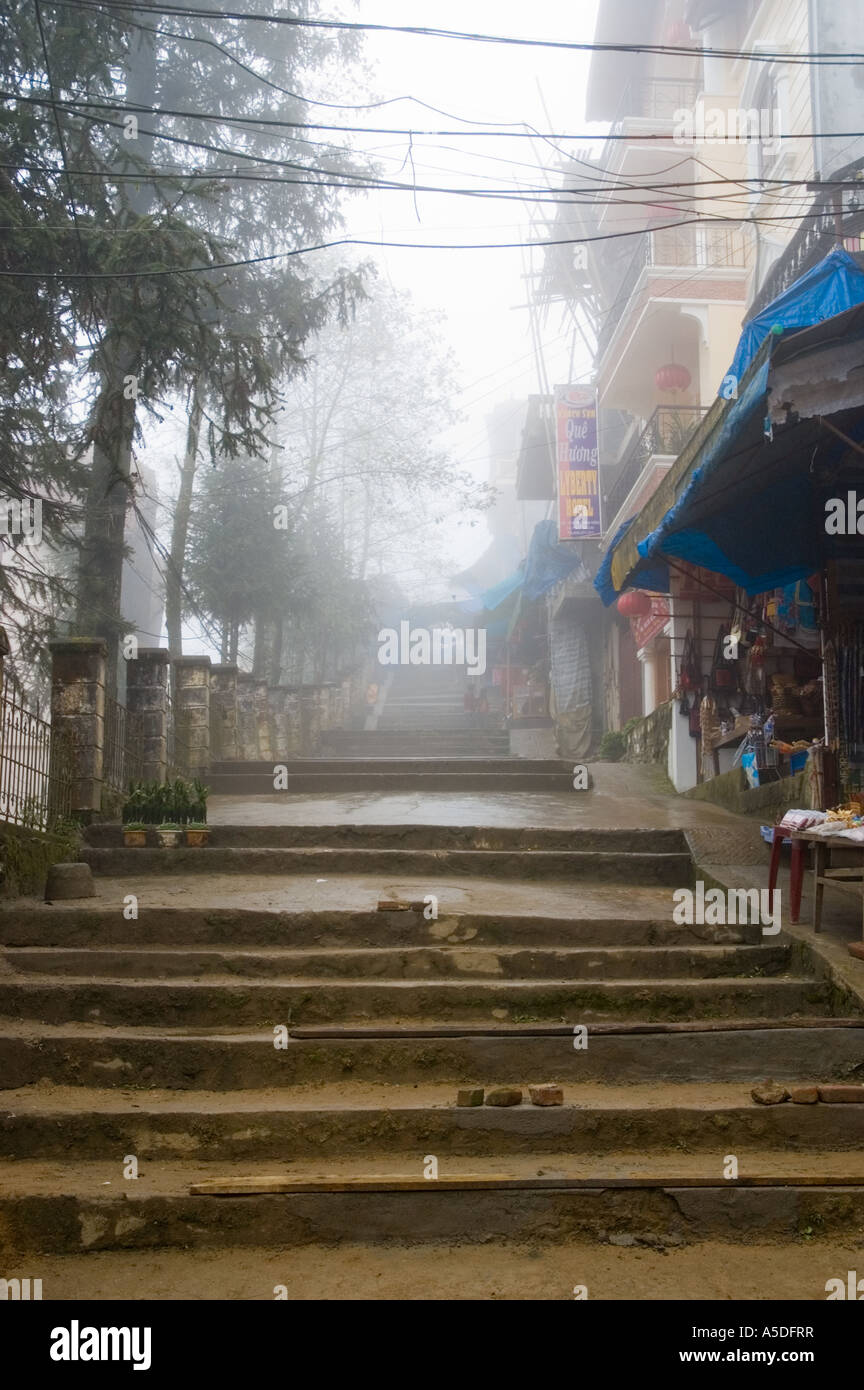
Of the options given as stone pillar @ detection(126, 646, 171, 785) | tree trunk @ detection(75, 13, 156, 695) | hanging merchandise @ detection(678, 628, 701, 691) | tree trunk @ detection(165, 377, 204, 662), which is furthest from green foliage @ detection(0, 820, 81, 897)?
tree trunk @ detection(165, 377, 204, 662)

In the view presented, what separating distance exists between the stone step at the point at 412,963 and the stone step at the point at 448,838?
2.56 metres

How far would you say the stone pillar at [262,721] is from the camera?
57.2 ft

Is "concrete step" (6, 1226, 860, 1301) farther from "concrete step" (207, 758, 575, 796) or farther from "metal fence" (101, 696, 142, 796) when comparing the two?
"concrete step" (207, 758, 575, 796)

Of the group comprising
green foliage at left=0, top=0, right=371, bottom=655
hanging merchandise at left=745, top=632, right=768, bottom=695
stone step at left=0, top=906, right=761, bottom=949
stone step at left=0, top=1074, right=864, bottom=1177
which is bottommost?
stone step at left=0, top=1074, right=864, bottom=1177

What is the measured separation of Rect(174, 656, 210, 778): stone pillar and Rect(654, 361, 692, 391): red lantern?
10.9 m

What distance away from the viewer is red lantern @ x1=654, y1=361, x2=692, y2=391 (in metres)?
20.4

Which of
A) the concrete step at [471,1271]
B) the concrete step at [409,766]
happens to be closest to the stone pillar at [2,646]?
the concrete step at [471,1271]

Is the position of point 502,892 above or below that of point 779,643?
below

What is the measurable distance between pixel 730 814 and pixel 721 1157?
582 cm

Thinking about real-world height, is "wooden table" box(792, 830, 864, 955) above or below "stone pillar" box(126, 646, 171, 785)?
below

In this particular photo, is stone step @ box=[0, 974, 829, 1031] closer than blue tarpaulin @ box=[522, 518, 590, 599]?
Yes
